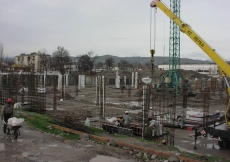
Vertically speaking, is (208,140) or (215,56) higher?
(215,56)

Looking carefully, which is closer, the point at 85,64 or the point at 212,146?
the point at 212,146

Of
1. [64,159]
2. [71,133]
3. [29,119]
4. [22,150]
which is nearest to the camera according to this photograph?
[64,159]

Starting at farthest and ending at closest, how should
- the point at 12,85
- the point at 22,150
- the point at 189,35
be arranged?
1. the point at 12,85
2. the point at 189,35
3. the point at 22,150

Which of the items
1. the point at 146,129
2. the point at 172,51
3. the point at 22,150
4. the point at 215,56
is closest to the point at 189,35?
the point at 215,56

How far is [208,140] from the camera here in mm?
11703

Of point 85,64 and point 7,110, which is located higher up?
point 85,64

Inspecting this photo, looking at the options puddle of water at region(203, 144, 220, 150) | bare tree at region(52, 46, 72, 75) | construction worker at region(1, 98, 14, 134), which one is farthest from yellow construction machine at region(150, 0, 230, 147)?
bare tree at region(52, 46, 72, 75)

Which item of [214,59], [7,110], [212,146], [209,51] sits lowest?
[212,146]

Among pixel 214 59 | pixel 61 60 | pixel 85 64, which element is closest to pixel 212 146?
pixel 214 59

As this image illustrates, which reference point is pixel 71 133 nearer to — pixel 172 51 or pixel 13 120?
pixel 13 120

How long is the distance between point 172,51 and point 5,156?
29.5 m

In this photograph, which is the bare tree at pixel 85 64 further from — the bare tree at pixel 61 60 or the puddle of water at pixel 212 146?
the puddle of water at pixel 212 146

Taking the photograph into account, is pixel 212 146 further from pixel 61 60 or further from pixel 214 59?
pixel 61 60

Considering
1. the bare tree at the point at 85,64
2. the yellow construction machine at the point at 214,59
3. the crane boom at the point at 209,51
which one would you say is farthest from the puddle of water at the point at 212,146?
the bare tree at the point at 85,64
